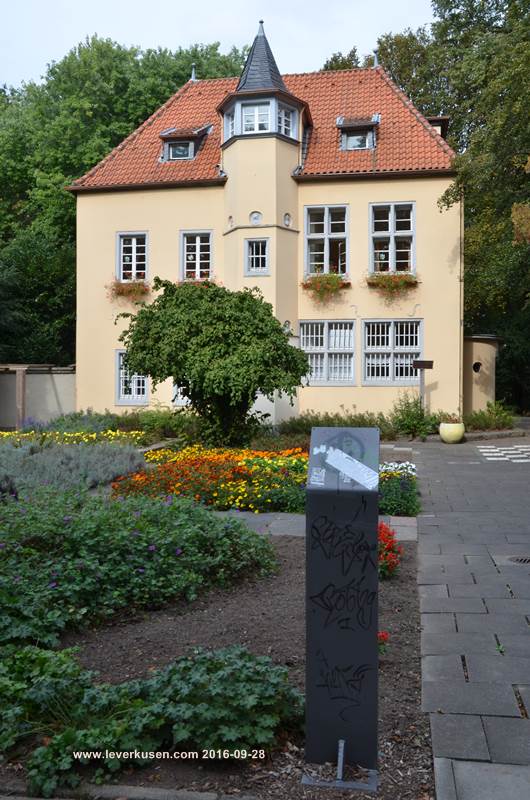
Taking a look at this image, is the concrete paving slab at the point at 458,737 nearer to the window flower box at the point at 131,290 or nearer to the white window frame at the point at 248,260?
the white window frame at the point at 248,260

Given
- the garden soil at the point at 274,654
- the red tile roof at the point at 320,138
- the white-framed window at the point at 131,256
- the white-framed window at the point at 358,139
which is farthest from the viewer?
the white-framed window at the point at 131,256

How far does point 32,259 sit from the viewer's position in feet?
92.9

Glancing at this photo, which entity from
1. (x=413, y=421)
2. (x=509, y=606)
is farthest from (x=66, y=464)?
(x=413, y=421)

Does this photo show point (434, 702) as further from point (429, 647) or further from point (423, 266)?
point (423, 266)

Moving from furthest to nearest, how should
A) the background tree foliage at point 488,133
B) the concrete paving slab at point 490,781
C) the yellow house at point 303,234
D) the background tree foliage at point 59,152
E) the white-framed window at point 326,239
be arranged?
1. the background tree foliage at point 59,152
2. the white-framed window at point 326,239
3. the yellow house at point 303,234
4. the background tree foliage at point 488,133
5. the concrete paving slab at point 490,781

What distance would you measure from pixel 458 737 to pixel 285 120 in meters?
21.0

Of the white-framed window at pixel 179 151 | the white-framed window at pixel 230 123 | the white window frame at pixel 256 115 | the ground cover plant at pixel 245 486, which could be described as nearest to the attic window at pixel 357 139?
the white window frame at pixel 256 115

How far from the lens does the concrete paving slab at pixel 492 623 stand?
5.02 metres

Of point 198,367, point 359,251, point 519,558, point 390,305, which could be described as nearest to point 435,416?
point 390,305

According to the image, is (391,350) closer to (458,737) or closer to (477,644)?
(477,644)

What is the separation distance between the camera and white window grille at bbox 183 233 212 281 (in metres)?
23.1

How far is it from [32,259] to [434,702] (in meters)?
26.9

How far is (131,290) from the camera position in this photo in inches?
911

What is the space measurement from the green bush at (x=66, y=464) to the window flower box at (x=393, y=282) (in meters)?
10.9
